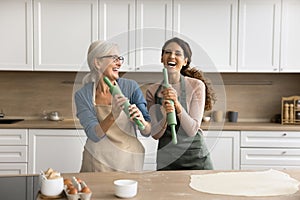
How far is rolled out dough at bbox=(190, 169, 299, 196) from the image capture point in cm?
170

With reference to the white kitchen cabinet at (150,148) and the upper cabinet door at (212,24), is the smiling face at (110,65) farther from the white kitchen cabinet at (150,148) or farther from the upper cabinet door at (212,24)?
the upper cabinet door at (212,24)

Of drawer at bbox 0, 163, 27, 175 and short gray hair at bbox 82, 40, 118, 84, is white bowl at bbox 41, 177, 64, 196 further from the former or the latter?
drawer at bbox 0, 163, 27, 175

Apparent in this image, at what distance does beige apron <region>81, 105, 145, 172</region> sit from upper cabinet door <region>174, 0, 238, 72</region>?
2.27 meters

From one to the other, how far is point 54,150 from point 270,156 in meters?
1.88

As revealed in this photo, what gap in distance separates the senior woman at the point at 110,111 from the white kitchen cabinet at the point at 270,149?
7.13 ft

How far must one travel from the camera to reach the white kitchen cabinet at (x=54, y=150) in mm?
3613

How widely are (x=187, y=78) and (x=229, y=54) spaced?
2.42 m

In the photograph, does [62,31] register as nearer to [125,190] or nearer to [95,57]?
[95,57]

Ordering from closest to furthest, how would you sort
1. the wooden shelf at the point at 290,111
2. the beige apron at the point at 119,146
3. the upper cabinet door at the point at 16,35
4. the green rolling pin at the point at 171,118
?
the green rolling pin at the point at 171,118, the beige apron at the point at 119,146, the upper cabinet door at the point at 16,35, the wooden shelf at the point at 290,111

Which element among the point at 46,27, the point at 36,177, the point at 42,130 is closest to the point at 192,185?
the point at 36,177

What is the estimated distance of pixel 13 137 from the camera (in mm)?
3604

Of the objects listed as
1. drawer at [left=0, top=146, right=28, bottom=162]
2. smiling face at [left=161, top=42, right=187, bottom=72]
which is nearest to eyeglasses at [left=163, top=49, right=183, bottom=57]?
smiling face at [left=161, top=42, right=187, bottom=72]

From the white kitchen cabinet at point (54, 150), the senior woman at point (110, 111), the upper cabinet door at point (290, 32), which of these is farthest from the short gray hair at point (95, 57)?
the upper cabinet door at point (290, 32)

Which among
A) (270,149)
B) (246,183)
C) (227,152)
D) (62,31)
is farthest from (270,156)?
(62,31)
